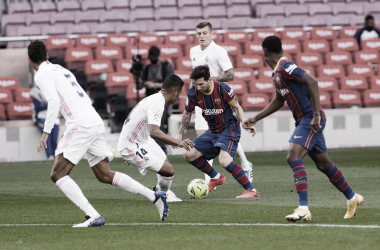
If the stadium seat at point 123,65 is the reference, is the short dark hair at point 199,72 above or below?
above

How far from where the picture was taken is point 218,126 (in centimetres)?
972

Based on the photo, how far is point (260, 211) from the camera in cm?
818

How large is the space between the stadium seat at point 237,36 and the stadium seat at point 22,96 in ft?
18.7

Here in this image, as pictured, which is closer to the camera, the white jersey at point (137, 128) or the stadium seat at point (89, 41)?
the white jersey at point (137, 128)

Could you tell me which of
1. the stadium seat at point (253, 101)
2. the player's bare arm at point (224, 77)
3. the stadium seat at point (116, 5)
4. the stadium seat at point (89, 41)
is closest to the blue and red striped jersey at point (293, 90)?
the player's bare arm at point (224, 77)

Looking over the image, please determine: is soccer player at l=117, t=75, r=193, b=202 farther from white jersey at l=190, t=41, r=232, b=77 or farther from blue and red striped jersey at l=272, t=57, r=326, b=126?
white jersey at l=190, t=41, r=232, b=77

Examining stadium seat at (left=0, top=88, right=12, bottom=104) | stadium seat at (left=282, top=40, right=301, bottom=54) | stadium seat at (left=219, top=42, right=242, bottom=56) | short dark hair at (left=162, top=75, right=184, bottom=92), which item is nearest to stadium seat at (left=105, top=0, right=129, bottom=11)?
stadium seat at (left=219, top=42, right=242, bottom=56)

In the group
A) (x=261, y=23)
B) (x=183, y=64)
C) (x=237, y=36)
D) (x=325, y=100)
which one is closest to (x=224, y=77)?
(x=183, y=64)

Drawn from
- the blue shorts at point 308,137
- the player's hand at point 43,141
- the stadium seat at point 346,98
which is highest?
the player's hand at point 43,141

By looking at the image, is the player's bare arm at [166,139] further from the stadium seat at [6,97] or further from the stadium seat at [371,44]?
the stadium seat at [371,44]

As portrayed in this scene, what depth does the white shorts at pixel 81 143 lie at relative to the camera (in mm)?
7351

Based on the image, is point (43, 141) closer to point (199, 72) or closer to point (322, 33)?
point (199, 72)

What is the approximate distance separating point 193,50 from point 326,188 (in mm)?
2720

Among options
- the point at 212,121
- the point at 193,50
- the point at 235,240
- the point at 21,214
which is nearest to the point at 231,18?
the point at 193,50
